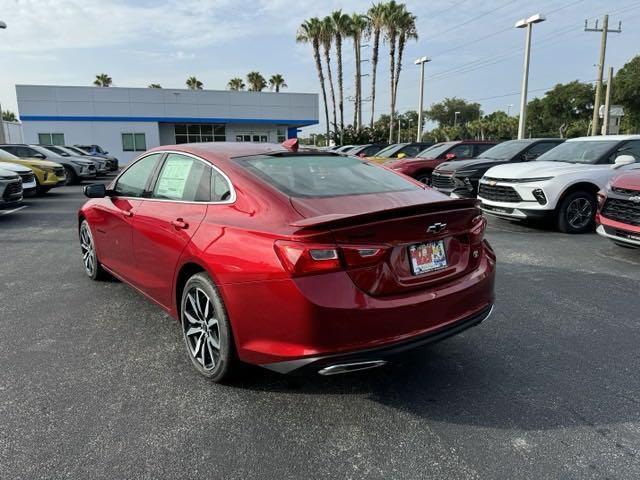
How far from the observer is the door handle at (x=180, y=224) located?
329 centimetres

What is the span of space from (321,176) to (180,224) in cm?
104

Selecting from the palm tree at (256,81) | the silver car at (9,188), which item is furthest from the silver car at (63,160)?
the palm tree at (256,81)

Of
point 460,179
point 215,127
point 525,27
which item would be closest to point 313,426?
point 460,179

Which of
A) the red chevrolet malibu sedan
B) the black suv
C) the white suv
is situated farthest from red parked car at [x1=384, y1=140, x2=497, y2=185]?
the red chevrolet malibu sedan

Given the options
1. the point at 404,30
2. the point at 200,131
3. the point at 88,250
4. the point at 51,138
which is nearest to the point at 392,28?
the point at 404,30

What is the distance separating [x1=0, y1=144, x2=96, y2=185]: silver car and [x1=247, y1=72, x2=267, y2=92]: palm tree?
51.9 metres

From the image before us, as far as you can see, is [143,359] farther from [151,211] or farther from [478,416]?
[478,416]

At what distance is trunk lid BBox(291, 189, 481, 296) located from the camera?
254 centimetres

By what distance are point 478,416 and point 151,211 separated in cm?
273

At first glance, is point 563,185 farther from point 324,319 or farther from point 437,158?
point 324,319

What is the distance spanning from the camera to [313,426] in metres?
2.73

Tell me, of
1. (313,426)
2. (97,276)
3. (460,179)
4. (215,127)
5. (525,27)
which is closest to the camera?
(313,426)

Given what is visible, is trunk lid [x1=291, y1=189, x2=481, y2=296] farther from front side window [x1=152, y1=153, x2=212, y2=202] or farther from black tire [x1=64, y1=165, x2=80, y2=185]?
black tire [x1=64, y1=165, x2=80, y2=185]

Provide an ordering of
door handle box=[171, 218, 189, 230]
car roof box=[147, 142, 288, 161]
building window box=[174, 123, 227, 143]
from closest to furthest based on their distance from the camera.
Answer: door handle box=[171, 218, 189, 230] → car roof box=[147, 142, 288, 161] → building window box=[174, 123, 227, 143]
